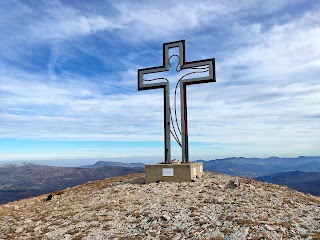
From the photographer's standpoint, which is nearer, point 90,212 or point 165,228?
point 165,228

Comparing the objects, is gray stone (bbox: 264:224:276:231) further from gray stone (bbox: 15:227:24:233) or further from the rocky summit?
gray stone (bbox: 15:227:24:233)

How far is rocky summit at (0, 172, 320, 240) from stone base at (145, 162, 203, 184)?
4.55ft

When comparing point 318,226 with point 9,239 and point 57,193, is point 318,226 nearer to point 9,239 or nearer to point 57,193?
point 9,239

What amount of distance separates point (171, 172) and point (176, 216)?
693cm

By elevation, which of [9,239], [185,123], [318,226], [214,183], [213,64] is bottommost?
[9,239]

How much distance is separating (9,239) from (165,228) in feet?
19.9

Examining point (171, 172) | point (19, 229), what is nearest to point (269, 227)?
→ point (171, 172)

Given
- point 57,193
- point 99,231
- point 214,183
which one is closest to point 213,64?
point 214,183

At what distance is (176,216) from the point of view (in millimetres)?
10836

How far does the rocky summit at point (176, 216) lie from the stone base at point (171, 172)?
1386mm

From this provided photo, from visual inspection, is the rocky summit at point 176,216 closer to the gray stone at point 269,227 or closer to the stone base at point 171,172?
the gray stone at point 269,227

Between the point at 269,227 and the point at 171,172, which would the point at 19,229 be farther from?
the point at 269,227

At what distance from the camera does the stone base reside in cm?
1745

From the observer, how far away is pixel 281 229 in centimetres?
913
